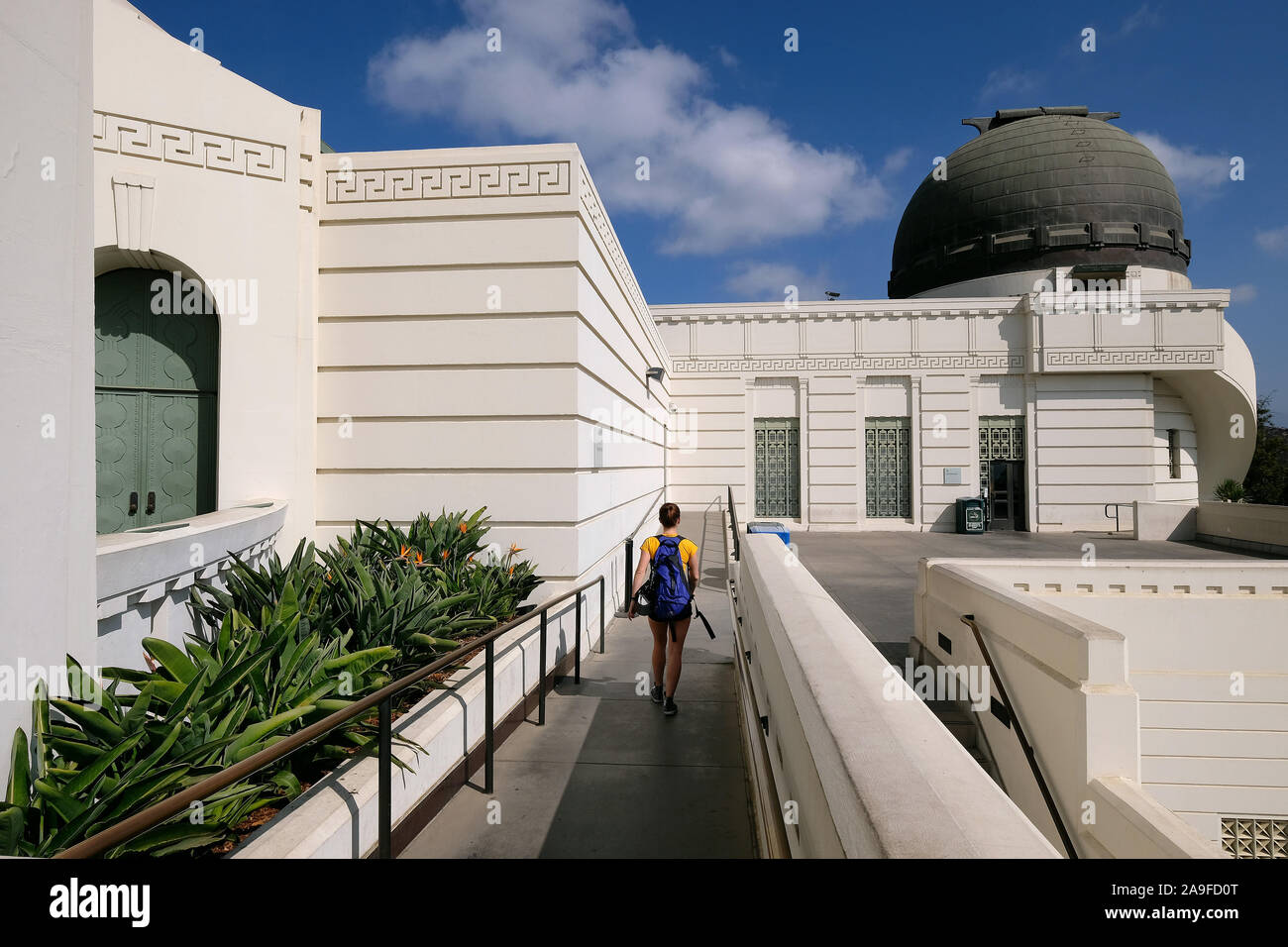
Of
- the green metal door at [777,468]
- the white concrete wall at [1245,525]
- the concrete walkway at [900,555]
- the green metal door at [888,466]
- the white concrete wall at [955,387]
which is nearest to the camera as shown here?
the concrete walkway at [900,555]

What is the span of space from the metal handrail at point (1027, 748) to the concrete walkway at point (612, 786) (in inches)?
95.1

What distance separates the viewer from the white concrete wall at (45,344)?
2.46 metres

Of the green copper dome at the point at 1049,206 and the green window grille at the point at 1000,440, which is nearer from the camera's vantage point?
the green window grille at the point at 1000,440

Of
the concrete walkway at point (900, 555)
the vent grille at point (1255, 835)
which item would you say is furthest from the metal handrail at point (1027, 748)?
the vent grille at point (1255, 835)

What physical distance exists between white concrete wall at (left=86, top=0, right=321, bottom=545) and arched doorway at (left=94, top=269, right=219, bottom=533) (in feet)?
0.76

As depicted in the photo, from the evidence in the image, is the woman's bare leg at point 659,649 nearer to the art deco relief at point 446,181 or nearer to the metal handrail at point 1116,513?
the art deco relief at point 446,181

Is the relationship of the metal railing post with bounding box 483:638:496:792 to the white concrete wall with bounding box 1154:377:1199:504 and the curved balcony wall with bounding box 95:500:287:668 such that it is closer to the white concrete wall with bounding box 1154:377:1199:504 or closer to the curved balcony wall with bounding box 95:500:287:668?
the curved balcony wall with bounding box 95:500:287:668

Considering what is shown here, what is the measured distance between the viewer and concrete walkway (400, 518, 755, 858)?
3172mm

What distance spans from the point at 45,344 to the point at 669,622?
4.00 m

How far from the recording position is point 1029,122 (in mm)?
22875

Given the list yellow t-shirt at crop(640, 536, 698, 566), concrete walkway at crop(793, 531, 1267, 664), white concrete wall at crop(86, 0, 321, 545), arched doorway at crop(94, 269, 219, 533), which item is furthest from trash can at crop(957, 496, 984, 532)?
arched doorway at crop(94, 269, 219, 533)

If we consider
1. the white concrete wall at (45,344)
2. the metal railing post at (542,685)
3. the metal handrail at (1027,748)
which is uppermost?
the white concrete wall at (45,344)

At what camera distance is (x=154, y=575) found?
3857 mm
